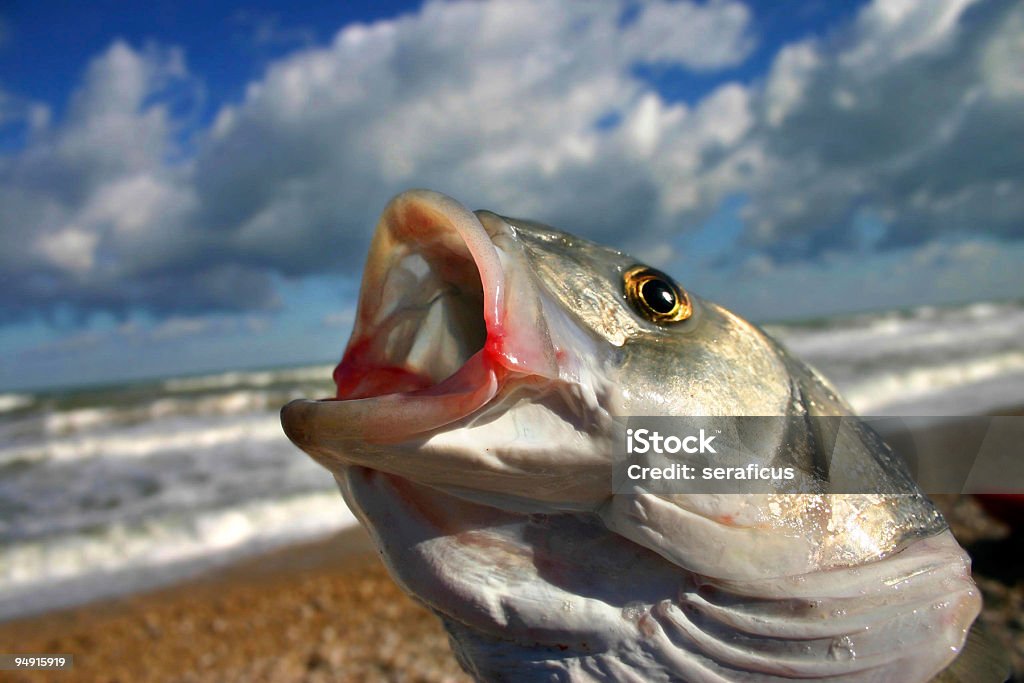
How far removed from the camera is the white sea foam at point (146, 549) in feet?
17.4

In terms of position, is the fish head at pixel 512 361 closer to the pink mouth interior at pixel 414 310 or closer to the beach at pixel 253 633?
the pink mouth interior at pixel 414 310

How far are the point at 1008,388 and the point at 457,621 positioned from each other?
12.5m

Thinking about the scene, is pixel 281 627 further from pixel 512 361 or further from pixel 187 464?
pixel 187 464

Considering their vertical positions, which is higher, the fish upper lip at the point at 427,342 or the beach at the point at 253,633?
the fish upper lip at the point at 427,342

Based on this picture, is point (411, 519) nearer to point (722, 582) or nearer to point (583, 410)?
point (583, 410)

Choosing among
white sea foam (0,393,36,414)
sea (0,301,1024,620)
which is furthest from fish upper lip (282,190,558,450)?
white sea foam (0,393,36,414)

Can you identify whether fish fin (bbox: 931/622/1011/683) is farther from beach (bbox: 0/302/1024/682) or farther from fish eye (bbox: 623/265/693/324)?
fish eye (bbox: 623/265/693/324)

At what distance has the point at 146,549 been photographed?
19.8ft

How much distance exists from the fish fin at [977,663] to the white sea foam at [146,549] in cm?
532

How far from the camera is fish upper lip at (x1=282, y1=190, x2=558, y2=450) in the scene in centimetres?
108

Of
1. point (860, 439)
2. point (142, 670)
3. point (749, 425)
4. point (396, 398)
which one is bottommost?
point (142, 670)

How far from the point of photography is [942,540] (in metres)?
1.40

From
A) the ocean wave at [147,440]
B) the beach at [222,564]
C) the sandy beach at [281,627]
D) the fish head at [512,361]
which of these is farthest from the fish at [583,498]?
the ocean wave at [147,440]

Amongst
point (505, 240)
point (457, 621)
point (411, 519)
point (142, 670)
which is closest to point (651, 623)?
point (457, 621)
